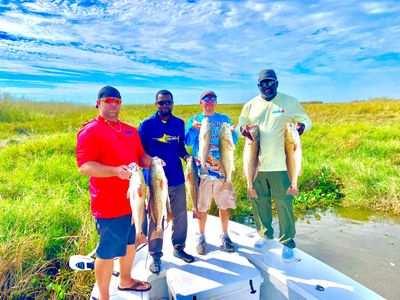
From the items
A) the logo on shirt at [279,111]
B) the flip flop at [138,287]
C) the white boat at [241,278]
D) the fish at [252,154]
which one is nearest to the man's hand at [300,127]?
the logo on shirt at [279,111]

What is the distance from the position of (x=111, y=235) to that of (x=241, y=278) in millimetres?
1630

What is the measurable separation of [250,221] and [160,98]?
5186 mm

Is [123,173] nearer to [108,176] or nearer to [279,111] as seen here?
[108,176]

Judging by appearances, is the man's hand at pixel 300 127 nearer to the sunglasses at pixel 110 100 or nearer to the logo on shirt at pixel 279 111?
the logo on shirt at pixel 279 111

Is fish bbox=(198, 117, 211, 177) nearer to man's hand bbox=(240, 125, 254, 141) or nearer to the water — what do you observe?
man's hand bbox=(240, 125, 254, 141)

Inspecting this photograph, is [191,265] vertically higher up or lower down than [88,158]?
lower down

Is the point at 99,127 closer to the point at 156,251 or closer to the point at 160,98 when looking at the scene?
the point at 160,98

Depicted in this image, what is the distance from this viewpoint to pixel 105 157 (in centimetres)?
312

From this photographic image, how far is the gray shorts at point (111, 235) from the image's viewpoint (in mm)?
Answer: 3152

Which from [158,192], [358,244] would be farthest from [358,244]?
[158,192]

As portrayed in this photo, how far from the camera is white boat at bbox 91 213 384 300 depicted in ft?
11.8

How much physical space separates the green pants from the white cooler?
0.76 meters

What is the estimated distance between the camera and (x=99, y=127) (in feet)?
10.1

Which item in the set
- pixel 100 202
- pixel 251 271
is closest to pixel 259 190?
pixel 251 271
